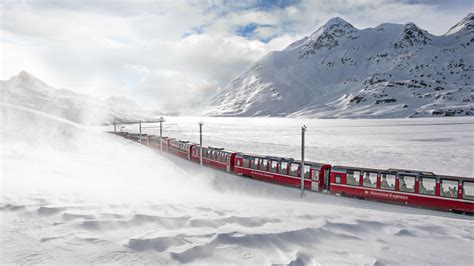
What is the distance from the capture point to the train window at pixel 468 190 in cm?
2084

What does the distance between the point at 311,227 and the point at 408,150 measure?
5321cm

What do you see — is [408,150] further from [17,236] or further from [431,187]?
[17,236]

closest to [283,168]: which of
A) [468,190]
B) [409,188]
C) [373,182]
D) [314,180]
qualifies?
[314,180]

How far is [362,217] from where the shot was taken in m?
10.9

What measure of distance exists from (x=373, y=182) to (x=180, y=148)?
1431 inches

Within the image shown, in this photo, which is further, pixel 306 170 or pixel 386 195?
pixel 306 170

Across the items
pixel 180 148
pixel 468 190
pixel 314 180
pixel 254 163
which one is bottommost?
pixel 314 180

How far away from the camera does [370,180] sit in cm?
2508

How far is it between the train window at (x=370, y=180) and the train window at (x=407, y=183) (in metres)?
1.87

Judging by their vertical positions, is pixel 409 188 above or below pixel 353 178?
below

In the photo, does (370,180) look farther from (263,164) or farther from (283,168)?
(263,164)

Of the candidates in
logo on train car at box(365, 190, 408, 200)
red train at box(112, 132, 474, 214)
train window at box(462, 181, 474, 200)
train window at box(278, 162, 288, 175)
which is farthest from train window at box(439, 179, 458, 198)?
train window at box(278, 162, 288, 175)

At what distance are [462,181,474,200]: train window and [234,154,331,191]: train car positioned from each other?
997 cm

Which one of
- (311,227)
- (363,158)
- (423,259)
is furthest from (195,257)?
(363,158)
